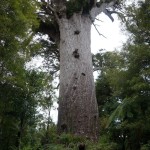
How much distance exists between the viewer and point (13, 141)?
298 inches

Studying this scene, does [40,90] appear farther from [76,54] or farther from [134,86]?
[76,54]

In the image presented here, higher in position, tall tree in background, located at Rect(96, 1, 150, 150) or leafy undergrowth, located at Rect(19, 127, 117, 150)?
tall tree in background, located at Rect(96, 1, 150, 150)

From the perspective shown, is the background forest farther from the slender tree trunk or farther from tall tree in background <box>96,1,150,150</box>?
the slender tree trunk

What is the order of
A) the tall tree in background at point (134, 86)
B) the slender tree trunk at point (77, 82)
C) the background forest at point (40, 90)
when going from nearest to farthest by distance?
the background forest at point (40, 90), the tall tree in background at point (134, 86), the slender tree trunk at point (77, 82)

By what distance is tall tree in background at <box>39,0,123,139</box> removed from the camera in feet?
29.5

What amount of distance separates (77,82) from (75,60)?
0.77 meters

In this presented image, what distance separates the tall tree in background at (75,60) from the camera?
900cm

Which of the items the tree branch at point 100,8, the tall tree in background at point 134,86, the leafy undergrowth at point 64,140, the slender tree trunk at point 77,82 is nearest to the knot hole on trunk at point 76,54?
the slender tree trunk at point 77,82

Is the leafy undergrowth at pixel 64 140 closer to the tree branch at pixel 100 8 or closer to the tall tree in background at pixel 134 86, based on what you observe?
the tall tree in background at pixel 134 86

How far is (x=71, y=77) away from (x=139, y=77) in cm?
268

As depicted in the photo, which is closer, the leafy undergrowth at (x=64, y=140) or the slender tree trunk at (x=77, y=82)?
the leafy undergrowth at (x=64, y=140)

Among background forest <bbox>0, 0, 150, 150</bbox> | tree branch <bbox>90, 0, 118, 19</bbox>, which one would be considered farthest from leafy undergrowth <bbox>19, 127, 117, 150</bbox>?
tree branch <bbox>90, 0, 118, 19</bbox>

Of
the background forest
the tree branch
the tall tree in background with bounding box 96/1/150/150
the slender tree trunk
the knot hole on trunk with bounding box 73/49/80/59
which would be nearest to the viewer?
the background forest

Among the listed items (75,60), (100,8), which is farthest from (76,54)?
(100,8)
